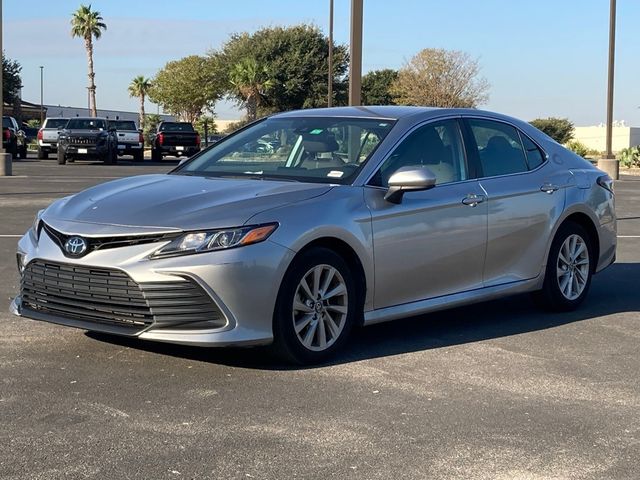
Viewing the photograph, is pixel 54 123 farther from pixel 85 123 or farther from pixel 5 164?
pixel 5 164

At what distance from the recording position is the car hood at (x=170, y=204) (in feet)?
17.4

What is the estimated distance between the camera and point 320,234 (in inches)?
221

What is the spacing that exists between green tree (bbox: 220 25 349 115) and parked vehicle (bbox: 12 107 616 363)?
55668 mm

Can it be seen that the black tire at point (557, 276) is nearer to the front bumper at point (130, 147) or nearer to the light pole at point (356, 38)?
the light pole at point (356, 38)

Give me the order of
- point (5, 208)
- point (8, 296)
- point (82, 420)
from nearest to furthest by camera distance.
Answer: point (82, 420), point (8, 296), point (5, 208)

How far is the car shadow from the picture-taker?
232 inches

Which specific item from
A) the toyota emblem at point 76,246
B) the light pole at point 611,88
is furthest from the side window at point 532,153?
the light pole at point 611,88

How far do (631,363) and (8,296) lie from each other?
488cm

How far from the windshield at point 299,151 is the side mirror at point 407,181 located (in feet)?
0.90

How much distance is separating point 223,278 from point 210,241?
0.22m

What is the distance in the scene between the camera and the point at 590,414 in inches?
193

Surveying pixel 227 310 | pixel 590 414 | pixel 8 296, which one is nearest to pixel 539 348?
pixel 590 414

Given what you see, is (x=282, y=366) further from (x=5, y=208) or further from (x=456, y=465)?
(x=5, y=208)

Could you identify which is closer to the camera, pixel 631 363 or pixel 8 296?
pixel 631 363
